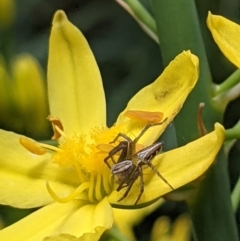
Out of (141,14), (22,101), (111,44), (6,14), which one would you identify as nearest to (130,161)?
(141,14)

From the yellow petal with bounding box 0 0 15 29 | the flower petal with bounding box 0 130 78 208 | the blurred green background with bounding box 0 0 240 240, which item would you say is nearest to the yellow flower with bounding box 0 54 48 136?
the yellow petal with bounding box 0 0 15 29

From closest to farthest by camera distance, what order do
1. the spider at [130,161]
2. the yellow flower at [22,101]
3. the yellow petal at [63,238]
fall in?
the yellow petal at [63,238] → the spider at [130,161] → the yellow flower at [22,101]

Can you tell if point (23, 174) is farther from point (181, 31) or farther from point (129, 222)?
point (129, 222)

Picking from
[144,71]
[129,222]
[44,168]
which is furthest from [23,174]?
[144,71]

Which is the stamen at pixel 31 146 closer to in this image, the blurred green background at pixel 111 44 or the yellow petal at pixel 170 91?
the yellow petal at pixel 170 91

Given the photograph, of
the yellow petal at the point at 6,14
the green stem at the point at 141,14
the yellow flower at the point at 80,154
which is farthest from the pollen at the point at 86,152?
the yellow petal at the point at 6,14

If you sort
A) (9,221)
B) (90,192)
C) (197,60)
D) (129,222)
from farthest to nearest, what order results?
(129,222) < (9,221) < (90,192) < (197,60)

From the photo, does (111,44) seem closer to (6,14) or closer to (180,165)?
(6,14)
